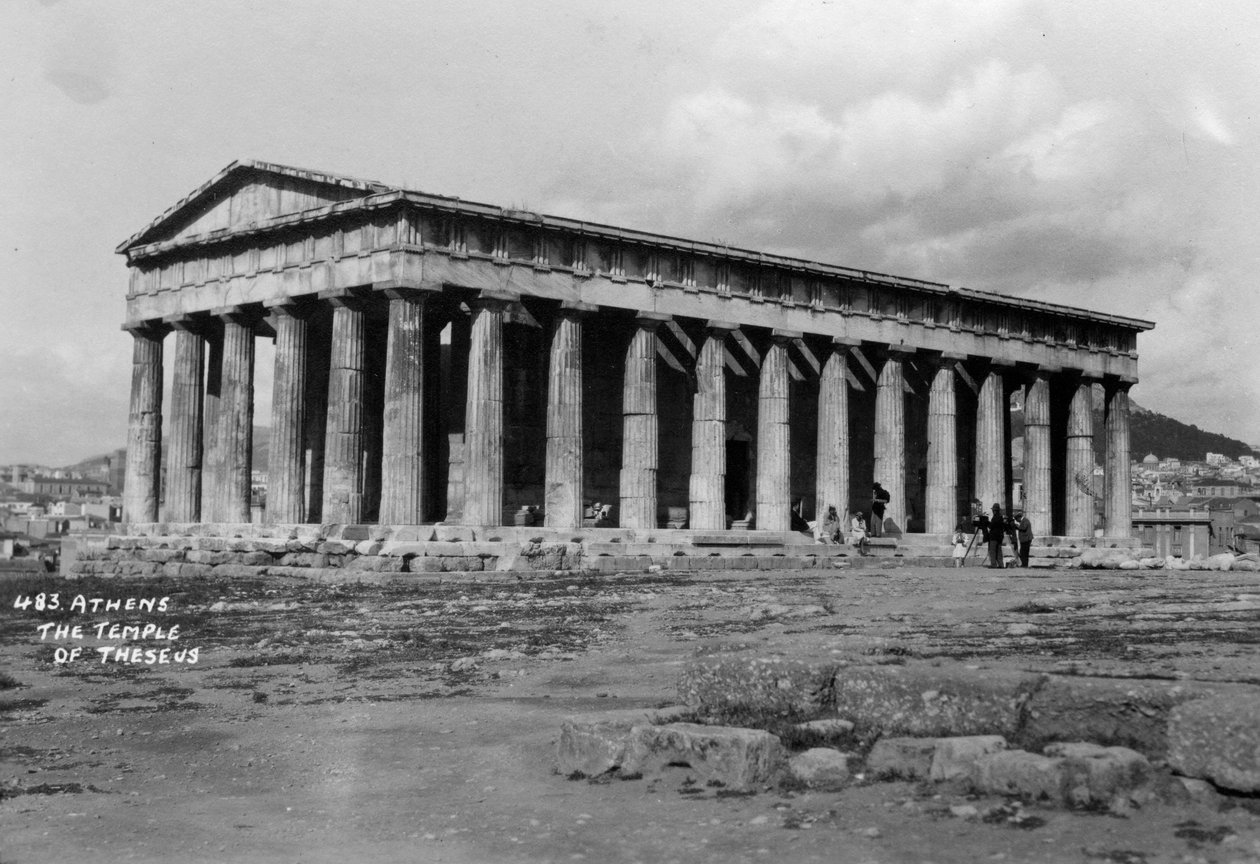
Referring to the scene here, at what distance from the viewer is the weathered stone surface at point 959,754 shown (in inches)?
306

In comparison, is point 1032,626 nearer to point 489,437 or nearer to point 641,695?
point 641,695

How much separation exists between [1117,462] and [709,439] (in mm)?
18106

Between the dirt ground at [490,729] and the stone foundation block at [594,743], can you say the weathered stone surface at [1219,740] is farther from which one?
the stone foundation block at [594,743]

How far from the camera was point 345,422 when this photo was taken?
31203 mm

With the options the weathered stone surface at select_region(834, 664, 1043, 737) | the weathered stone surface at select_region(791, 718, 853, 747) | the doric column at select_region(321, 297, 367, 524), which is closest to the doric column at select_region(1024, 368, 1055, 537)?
the doric column at select_region(321, 297, 367, 524)

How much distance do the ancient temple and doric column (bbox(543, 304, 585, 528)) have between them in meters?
0.05

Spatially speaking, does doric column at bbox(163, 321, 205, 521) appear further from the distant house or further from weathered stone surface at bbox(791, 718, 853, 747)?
the distant house

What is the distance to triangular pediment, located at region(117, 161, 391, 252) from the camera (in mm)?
32094

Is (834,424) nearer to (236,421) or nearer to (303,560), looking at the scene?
(303,560)

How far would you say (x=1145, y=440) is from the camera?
185 m

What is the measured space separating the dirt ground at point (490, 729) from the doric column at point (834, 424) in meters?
17.2

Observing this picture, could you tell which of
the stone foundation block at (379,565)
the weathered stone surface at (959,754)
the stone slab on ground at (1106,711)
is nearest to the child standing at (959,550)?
the stone foundation block at (379,565)

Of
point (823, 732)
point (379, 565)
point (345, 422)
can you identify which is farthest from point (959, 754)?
point (345, 422)

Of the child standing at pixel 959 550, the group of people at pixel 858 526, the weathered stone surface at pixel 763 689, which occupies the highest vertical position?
the group of people at pixel 858 526
